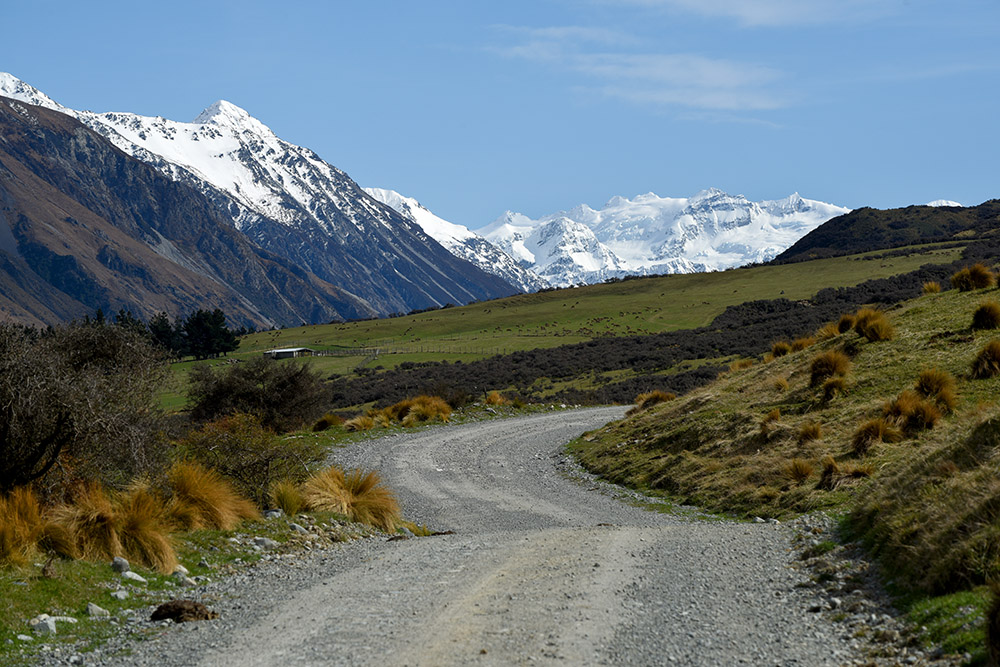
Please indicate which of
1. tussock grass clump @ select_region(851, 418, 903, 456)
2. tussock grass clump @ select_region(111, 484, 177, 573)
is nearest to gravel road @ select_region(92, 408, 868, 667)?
tussock grass clump @ select_region(111, 484, 177, 573)

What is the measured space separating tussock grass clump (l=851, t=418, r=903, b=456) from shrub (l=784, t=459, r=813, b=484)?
1081mm

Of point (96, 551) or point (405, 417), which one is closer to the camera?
point (96, 551)

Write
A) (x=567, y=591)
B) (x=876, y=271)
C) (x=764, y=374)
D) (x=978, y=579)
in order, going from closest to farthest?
1. (x=978, y=579)
2. (x=567, y=591)
3. (x=764, y=374)
4. (x=876, y=271)

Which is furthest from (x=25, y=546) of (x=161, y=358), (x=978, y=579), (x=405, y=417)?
(x=405, y=417)

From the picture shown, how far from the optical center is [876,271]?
103812 millimetres

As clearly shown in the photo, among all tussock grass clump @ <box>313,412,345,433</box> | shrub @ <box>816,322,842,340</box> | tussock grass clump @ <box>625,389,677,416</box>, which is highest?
shrub @ <box>816,322,842,340</box>

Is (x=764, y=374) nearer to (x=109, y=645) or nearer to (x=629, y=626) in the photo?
(x=629, y=626)

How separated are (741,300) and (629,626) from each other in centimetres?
10126

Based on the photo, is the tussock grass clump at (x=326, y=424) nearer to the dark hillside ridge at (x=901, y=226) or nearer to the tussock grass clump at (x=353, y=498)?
the tussock grass clump at (x=353, y=498)

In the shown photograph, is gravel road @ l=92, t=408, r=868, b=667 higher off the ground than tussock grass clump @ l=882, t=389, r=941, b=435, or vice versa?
tussock grass clump @ l=882, t=389, r=941, b=435

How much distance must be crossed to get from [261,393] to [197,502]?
82.5ft

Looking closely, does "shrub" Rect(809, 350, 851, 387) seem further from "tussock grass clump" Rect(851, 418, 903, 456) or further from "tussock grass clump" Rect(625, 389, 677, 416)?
"tussock grass clump" Rect(625, 389, 677, 416)

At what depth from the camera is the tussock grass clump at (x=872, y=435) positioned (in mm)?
18812

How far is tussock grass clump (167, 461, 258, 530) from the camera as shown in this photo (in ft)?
45.4
